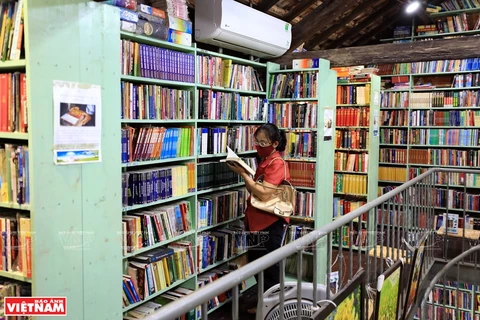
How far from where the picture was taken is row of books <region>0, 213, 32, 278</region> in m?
1.98

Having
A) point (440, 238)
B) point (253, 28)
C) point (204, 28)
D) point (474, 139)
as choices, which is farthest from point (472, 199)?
point (204, 28)

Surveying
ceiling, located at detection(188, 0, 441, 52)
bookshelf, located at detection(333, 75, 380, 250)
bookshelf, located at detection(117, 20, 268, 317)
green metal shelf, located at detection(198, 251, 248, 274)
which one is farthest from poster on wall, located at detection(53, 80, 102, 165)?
bookshelf, located at detection(333, 75, 380, 250)

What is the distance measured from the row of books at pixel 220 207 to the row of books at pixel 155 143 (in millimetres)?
475

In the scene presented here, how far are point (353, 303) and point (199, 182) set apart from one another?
1.74 m

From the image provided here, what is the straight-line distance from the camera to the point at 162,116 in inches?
114

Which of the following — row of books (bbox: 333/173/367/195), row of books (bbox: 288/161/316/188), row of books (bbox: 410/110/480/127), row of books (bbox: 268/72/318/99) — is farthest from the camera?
row of books (bbox: 410/110/480/127)

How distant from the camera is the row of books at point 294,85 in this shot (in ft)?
13.3

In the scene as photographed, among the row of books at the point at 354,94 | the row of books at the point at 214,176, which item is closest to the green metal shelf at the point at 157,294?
the row of books at the point at 214,176

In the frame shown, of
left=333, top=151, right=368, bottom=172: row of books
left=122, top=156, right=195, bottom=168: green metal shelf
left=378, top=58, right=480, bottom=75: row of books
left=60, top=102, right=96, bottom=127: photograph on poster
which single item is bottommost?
Result: left=333, top=151, right=368, bottom=172: row of books

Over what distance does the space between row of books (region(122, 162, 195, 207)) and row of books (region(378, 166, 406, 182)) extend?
3848 mm

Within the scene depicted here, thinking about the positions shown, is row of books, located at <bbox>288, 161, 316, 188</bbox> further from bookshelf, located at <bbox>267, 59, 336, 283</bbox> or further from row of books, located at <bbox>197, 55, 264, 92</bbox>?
row of books, located at <bbox>197, 55, 264, 92</bbox>

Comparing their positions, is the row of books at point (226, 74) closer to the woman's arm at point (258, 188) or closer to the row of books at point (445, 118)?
the woman's arm at point (258, 188)

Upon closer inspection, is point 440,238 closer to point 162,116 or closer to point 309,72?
point 309,72

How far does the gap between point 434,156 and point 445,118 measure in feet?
1.79
